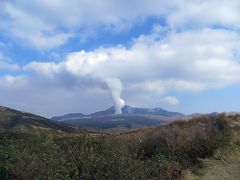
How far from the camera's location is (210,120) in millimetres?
21453

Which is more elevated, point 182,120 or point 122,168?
point 182,120

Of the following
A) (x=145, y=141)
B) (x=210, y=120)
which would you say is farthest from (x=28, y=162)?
(x=210, y=120)

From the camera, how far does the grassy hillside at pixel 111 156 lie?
34.1ft

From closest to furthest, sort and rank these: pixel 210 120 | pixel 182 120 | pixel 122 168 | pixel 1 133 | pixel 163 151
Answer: pixel 122 168
pixel 163 151
pixel 1 133
pixel 210 120
pixel 182 120

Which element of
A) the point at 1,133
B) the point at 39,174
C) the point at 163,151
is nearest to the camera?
the point at 39,174

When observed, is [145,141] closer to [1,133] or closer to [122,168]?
[1,133]

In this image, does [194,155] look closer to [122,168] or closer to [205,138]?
[205,138]

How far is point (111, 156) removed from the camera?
11.2 m

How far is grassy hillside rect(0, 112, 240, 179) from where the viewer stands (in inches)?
409

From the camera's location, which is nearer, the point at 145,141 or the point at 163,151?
the point at 163,151

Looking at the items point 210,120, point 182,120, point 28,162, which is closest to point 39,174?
point 28,162

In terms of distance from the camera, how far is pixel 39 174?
9852 mm

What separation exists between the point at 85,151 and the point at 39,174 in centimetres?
176

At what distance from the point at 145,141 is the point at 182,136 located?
1.84 meters
